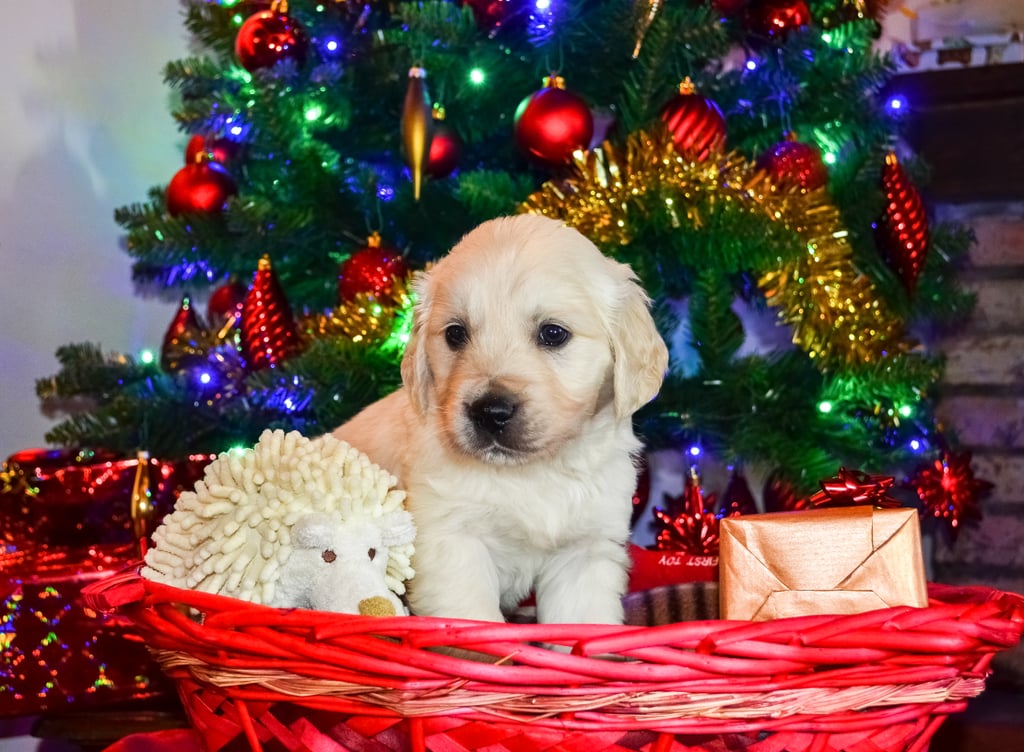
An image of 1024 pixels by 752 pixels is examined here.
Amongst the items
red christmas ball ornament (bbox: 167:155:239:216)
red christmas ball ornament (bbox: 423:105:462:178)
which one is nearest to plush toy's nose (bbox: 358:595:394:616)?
red christmas ball ornament (bbox: 423:105:462:178)

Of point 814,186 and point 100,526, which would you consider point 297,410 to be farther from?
point 814,186

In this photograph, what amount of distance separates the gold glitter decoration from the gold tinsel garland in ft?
1.19

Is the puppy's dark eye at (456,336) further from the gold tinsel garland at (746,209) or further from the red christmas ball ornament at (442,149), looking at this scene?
the red christmas ball ornament at (442,149)

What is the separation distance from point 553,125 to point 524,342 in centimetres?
80

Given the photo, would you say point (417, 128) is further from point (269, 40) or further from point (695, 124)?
point (695, 124)

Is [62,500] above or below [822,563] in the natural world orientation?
above

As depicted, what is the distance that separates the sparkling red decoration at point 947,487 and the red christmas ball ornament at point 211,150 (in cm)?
219

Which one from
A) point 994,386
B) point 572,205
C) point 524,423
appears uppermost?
point 572,205

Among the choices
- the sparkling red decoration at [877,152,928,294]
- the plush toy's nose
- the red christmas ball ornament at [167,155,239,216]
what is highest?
the red christmas ball ornament at [167,155,239,216]

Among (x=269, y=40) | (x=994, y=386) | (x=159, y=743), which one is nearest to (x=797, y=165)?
(x=269, y=40)

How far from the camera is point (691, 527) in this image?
2.53 meters

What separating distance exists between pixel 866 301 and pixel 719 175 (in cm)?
50

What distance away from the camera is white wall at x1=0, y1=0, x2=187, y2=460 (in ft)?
10.5

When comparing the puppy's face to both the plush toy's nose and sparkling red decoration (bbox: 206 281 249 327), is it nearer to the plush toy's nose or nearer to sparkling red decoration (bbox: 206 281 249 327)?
the plush toy's nose
